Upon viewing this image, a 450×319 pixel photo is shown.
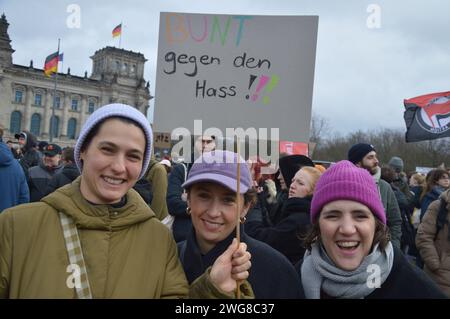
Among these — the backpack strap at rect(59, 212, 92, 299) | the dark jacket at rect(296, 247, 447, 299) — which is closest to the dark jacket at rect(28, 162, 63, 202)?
the backpack strap at rect(59, 212, 92, 299)

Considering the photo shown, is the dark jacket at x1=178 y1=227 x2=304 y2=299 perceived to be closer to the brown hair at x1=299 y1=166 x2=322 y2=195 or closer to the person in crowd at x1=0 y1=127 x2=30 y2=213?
the brown hair at x1=299 y1=166 x2=322 y2=195

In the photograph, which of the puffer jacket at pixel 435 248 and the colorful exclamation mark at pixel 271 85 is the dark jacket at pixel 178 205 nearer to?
the colorful exclamation mark at pixel 271 85

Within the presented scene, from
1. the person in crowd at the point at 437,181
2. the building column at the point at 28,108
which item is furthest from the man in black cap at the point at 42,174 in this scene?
the building column at the point at 28,108

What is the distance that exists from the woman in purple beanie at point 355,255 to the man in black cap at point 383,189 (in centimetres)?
247

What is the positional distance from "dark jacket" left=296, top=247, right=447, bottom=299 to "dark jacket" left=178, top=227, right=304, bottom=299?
7.3 inches

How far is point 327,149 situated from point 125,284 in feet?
192

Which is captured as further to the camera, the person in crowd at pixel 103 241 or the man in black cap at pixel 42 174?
the man in black cap at pixel 42 174

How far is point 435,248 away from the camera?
3.72 meters

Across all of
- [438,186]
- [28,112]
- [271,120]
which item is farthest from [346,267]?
[28,112]

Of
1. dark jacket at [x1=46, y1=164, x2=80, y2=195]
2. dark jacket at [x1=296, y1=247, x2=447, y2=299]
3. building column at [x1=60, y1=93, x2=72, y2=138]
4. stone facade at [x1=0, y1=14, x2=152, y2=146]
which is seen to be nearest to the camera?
dark jacket at [x1=296, y1=247, x2=447, y2=299]

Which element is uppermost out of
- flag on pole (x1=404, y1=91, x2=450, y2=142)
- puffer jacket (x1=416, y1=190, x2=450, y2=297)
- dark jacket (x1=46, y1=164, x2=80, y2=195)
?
flag on pole (x1=404, y1=91, x2=450, y2=142)

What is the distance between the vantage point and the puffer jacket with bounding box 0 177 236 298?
1.50 m

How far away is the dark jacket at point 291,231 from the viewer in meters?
2.82

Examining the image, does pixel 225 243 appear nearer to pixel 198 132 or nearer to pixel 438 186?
pixel 198 132
